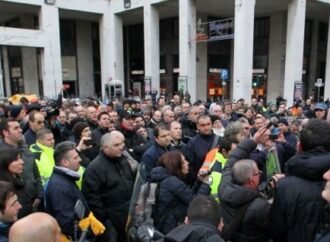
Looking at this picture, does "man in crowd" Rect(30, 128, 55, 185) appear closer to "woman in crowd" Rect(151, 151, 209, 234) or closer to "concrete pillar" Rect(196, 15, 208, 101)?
"woman in crowd" Rect(151, 151, 209, 234)

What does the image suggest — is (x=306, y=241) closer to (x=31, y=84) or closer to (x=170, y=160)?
(x=170, y=160)

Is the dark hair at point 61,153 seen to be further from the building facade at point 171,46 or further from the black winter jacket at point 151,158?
the building facade at point 171,46

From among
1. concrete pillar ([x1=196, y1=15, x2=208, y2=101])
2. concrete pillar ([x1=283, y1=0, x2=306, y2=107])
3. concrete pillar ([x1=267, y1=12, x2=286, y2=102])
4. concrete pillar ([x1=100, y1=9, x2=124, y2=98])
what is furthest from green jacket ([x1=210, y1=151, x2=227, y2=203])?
concrete pillar ([x1=267, y1=12, x2=286, y2=102])

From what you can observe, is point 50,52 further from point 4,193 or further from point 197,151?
point 4,193

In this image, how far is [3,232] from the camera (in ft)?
7.90

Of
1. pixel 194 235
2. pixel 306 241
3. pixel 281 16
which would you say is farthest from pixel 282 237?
pixel 281 16

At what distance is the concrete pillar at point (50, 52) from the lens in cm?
2702

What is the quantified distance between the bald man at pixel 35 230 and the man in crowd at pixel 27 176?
1.57 meters

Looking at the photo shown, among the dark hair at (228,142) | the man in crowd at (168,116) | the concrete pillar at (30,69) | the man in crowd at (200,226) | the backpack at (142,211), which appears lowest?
the backpack at (142,211)

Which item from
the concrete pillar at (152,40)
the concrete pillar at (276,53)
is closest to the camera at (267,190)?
the concrete pillar at (152,40)

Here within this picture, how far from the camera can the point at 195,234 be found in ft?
6.74

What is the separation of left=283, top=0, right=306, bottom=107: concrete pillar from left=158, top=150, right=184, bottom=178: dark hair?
23.1 metres

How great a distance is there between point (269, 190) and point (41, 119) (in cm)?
385

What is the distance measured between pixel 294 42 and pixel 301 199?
80.4 ft
